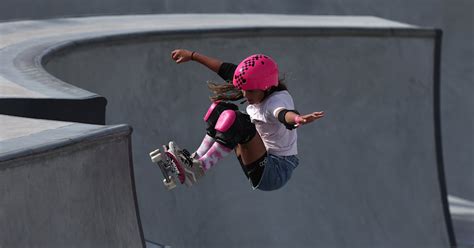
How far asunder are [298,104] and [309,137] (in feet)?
1.75

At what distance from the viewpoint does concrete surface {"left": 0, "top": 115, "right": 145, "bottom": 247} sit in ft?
15.8

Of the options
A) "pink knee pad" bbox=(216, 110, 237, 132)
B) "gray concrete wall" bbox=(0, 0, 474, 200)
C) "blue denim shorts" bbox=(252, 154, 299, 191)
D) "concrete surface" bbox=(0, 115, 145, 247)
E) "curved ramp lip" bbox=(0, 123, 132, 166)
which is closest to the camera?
"concrete surface" bbox=(0, 115, 145, 247)

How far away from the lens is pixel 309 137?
42.6 ft

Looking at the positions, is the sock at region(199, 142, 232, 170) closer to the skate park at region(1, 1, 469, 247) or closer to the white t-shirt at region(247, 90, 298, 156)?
the white t-shirt at region(247, 90, 298, 156)

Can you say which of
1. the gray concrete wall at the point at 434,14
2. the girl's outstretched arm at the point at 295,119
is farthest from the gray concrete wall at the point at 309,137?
the girl's outstretched arm at the point at 295,119

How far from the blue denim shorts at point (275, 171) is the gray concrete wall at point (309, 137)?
10.3ft

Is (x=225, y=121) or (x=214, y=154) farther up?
(x=225, y=121)

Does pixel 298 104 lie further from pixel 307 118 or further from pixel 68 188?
pixel 68 188

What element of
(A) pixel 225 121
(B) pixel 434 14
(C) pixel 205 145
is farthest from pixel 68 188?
(B) pixel 434 14

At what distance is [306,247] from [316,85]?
9.14ft

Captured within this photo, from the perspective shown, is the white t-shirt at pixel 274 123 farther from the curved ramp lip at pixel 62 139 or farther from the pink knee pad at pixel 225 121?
the curved ramp lip at pixel 62 139

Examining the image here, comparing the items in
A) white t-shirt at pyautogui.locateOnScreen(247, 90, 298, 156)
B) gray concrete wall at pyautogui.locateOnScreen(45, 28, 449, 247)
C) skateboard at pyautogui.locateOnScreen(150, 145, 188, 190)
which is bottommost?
gray concrete wall at pyautogui.locateOnScreen(45, 28, 449, 247)

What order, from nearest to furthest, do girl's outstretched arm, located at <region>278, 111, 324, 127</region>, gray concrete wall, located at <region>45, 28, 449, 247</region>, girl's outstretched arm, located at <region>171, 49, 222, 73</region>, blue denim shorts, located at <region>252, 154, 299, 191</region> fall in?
girl's outstretched arm, located at <region>278, 111, 324, 127</region>, blue denim shorts, located at <region>252, 154, 299, 191</region>, girl's outstretched arm, located at <region>171, 49, 222, 73</region>, gray concrete wall, located at <region>45, 28, 449, 247</region>

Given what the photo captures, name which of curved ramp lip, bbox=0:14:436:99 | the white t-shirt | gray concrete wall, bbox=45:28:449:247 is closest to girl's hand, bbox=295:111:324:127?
the white t-shirt
